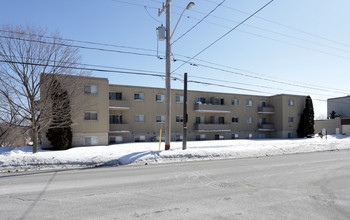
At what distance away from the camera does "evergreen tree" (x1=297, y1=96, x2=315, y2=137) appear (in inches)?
1468

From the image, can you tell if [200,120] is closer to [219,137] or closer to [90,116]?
[219,137]

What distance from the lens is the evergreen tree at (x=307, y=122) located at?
3728 centimetres

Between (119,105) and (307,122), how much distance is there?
2965 cm

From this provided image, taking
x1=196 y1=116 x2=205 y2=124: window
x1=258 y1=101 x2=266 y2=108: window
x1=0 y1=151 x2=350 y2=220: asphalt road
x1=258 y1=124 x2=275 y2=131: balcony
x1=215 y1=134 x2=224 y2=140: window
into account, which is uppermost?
x1=258 y1=101 x2=266 y2=108: window

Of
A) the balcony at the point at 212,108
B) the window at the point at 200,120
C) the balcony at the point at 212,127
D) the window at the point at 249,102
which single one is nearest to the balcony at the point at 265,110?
the window at the point at 249,102

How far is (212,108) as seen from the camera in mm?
32625

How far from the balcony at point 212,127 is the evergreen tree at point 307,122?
13.0 m

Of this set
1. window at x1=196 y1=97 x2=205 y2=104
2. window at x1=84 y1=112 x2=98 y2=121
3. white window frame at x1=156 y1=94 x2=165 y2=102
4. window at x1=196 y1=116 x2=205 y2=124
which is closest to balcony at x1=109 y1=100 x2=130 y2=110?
window at x1=84 y1=112 x2=98 y2=121

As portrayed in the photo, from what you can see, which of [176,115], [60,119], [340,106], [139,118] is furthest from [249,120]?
[60,119]

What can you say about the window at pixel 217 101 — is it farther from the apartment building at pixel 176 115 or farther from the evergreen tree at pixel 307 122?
the evergreen tree at pixel 307 122

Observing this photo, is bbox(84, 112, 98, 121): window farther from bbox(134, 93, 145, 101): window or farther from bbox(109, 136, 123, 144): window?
bbox(134, 93, 145, 101): window

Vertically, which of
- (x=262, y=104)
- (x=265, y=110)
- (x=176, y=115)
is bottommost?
(x=176, y=115)

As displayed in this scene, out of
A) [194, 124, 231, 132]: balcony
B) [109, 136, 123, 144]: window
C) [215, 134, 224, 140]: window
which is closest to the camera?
[109, 136, 123, 144]: window

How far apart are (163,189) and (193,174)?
7.91ft
